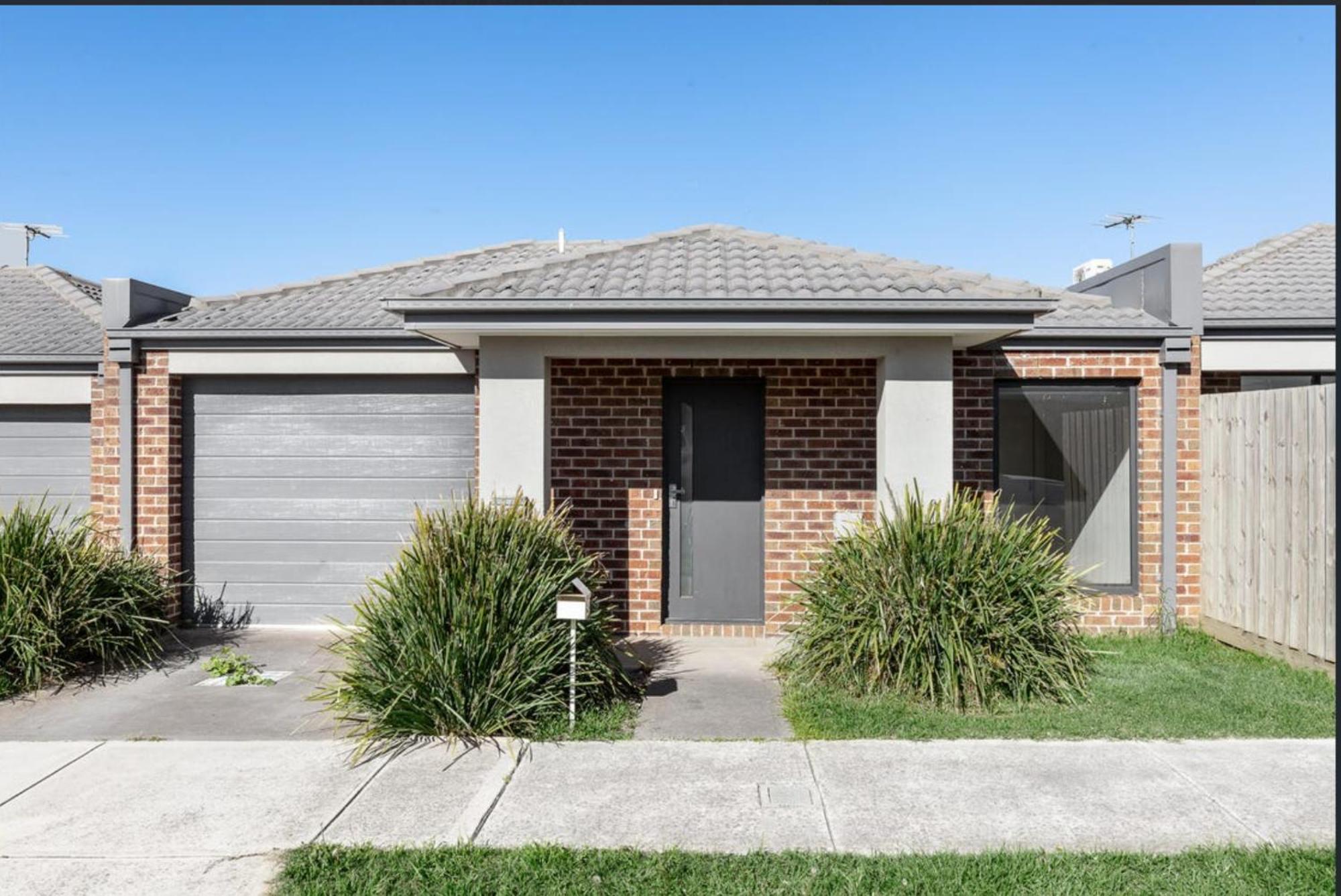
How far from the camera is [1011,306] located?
6461 mm

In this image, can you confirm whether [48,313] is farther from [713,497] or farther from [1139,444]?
[1139,444]

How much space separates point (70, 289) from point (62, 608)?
277 inches

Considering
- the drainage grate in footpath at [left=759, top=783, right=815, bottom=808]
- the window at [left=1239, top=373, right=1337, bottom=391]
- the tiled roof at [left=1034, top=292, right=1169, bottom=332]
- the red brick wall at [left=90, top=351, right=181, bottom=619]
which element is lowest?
the drainage grate in footpath at [left=759, top=783, right=815, bottom=808]

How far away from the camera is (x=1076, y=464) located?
8.65 metres

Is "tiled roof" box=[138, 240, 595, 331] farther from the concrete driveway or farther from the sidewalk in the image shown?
the sidewalk

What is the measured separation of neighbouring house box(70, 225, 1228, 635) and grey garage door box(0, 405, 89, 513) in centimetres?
64

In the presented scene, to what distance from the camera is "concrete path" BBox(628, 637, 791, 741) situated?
19.0ft

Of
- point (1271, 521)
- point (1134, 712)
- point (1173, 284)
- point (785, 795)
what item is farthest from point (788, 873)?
point (1173, 284)

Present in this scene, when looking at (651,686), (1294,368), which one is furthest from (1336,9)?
(1294,368)

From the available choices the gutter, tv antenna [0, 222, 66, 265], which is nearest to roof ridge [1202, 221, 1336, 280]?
the gutter

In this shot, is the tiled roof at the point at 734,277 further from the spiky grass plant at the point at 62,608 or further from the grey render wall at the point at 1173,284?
the spiky grass plant at the point at 62,608

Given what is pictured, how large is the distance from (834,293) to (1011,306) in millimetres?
1268

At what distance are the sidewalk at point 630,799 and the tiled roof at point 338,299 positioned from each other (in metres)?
4.15

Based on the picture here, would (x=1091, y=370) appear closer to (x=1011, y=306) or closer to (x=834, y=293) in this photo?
(x=1011, y=306)
